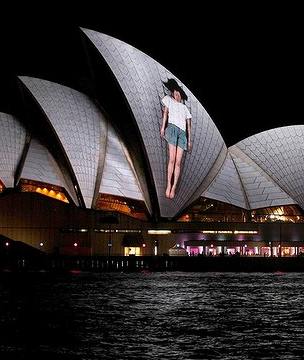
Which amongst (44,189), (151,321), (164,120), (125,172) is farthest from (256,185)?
(151,321)

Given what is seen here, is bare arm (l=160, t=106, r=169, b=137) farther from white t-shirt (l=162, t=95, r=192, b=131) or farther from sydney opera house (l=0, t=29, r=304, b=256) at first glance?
sydney opera house (l=0, t=29, r=304, b=256)

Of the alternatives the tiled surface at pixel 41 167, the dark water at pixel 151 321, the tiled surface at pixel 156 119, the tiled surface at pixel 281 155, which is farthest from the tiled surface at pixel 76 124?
the dark water at pixel 151 321

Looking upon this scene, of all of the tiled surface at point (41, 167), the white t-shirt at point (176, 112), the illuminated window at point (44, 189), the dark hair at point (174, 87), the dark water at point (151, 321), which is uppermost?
the dark hair at point (174, 87)

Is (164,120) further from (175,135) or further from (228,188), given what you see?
(228,188)

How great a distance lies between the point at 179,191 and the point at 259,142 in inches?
336

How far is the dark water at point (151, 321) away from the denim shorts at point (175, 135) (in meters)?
22.1

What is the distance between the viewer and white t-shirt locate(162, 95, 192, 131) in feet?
220

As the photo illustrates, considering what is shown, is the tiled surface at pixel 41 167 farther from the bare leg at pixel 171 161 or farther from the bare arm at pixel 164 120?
the bare arm at pixel 164 120

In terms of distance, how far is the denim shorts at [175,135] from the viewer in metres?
67.8

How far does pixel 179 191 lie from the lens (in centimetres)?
7069

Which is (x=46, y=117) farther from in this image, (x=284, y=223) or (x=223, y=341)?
(x=223, y=341)

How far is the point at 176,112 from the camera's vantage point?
2670 inches

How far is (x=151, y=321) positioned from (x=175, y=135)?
39004 millimetres

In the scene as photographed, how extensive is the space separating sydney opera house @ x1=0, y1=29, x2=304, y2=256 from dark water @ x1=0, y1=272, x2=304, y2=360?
20.4m
